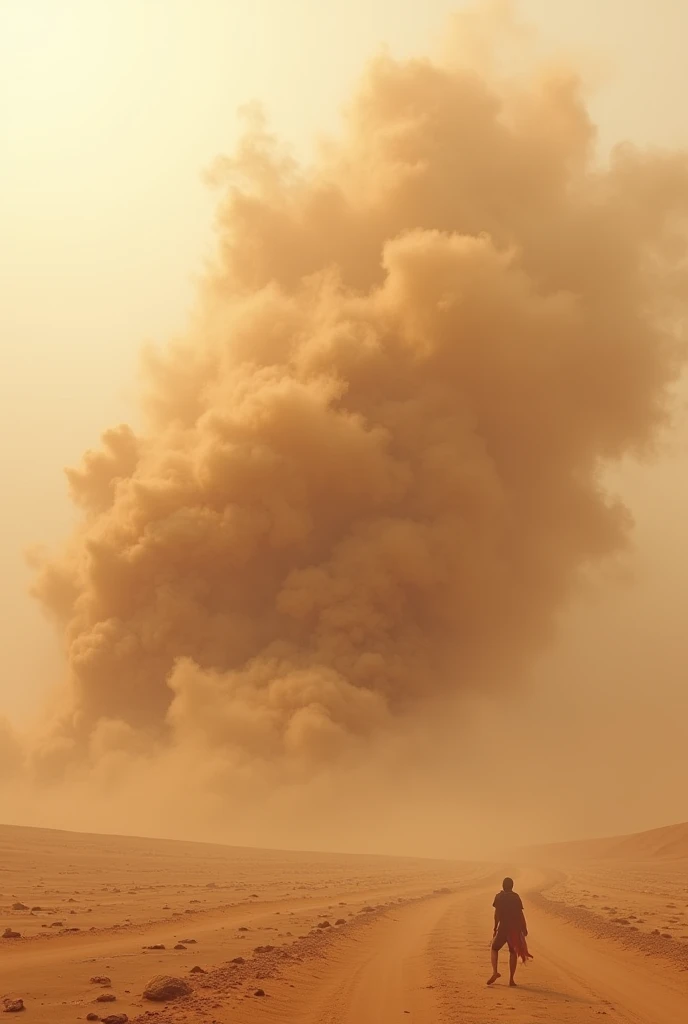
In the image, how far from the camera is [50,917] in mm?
11078

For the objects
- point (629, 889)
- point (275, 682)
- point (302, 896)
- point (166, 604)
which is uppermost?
point (166, 604)

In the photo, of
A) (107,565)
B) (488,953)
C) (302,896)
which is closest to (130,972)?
(488,953)

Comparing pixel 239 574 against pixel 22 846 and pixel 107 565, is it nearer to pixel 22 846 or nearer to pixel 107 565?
pixel 107 565

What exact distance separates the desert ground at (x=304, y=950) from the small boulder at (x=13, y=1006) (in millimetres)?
77

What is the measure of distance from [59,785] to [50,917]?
3284 centimetres

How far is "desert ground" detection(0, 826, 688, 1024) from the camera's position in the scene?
21.3 feet

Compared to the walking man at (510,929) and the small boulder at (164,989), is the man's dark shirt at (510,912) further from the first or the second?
the small boulder at (164,989)

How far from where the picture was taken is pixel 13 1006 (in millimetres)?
5707

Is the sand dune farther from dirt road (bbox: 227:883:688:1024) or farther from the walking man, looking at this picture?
the walking man

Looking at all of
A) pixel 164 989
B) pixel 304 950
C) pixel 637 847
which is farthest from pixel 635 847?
pixel 164 989

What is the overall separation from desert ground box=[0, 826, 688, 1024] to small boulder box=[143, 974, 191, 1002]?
70 millimetres

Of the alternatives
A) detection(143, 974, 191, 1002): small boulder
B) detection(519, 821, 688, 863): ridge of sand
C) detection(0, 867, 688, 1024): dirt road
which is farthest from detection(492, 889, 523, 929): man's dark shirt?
detection(519, 821, 688, 863): ridge of sand

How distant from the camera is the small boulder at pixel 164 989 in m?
6.40

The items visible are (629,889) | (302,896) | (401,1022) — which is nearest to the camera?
(401,1022)
